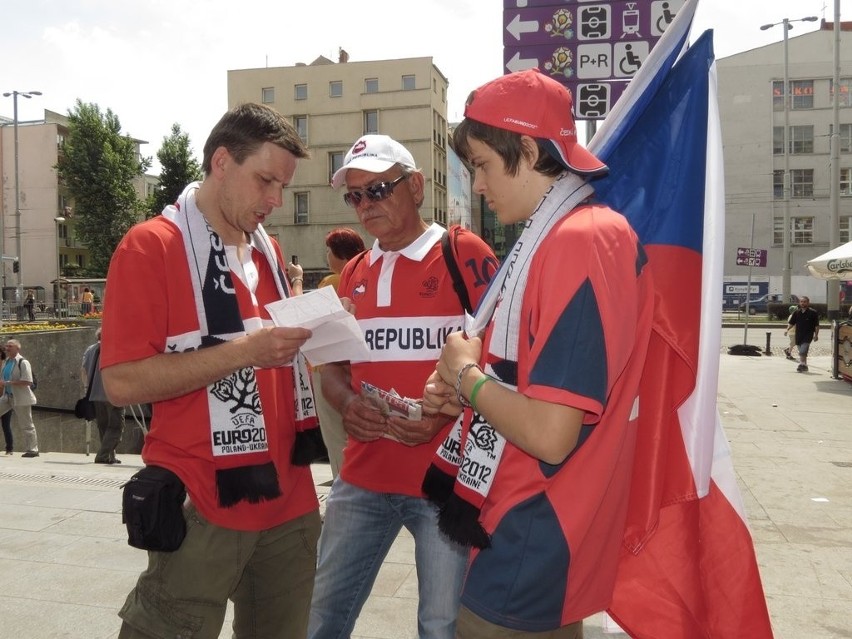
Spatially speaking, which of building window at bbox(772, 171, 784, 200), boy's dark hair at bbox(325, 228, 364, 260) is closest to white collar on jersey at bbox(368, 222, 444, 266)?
boy's dark hair at bbox(325, 228, 364, 260)

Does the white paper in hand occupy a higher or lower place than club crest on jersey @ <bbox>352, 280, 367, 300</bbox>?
lower

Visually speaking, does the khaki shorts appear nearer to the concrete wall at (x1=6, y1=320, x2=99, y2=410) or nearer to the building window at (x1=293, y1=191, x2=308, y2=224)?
the concrete wall at (x1=6, y1=320, x2=99, y2=410)

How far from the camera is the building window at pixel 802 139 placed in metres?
49.4

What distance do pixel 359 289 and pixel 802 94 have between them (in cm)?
5462

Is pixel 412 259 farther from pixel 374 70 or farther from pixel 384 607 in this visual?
pixel 374 70

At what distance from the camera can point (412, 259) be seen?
2713mm

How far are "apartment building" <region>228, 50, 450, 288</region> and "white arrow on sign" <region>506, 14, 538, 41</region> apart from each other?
44612 mm

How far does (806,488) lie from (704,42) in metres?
5.15

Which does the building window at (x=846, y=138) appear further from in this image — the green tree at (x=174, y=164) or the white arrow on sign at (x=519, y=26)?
the white arrow on sign at (x=519, y=26)

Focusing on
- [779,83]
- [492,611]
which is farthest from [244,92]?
[492,611]

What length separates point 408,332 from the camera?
262 centimetres

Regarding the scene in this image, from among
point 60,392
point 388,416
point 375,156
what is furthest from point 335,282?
point 60,392

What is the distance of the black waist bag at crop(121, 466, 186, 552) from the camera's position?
1.99 meters

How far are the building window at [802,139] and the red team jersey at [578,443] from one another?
2149 inches
